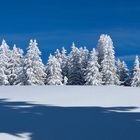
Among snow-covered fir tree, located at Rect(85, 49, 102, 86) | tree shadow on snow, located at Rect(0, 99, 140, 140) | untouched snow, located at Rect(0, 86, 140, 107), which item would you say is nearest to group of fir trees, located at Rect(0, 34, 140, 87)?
snow-covered fir tree, located at Rect(85, 49, 102, 86)

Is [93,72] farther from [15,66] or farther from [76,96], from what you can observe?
[76,96]

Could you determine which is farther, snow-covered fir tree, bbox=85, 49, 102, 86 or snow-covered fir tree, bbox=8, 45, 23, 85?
snow-covered fir tree, bbox=8, 45, 23, 85

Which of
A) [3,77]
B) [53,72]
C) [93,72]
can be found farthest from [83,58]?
[3,77]

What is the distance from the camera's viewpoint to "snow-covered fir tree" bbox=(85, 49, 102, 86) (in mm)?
71375

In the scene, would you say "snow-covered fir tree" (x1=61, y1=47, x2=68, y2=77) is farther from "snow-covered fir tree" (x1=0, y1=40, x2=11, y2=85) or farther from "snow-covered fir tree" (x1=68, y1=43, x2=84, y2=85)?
"snow-covered fir tree" (x1=0, y1=40, x2=11, y2=85)

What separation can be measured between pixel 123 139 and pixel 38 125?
8.66ft

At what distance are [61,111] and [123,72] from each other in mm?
64315

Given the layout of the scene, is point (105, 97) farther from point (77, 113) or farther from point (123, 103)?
point (77, 113)

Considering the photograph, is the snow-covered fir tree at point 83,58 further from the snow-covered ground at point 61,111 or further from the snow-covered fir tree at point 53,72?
the snow-covered ground at point 61,111

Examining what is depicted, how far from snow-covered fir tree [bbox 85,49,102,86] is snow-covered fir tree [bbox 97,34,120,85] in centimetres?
136

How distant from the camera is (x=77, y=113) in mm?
16109

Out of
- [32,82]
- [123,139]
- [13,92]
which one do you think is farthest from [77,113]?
[32,82]

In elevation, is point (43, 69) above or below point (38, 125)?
above

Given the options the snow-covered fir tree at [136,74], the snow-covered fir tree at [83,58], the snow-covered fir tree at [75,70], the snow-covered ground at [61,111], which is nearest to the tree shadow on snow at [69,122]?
the snow-covered ground at [61,111]
